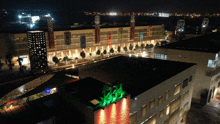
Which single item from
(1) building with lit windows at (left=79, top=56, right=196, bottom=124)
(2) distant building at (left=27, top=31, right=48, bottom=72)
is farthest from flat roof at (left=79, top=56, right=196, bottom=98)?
(2) distant building at (left=27, top=31, right=48, bottom=72)

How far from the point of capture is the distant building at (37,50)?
130 feet

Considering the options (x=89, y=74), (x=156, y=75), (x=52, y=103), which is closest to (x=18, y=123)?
(x=52, y=103)

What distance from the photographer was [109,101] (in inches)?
461

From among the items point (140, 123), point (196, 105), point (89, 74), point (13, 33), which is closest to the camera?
point (140, 123)

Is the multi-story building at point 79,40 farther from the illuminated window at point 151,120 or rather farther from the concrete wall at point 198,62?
the illuminated window at point 151,120

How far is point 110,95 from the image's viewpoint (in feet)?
38.7

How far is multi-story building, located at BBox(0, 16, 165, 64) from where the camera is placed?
153 ft

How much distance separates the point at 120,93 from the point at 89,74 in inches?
375

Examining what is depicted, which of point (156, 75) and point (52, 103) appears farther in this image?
point (156, 75)

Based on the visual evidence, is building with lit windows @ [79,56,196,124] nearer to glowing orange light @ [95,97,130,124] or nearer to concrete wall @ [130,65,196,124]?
concrete wall @ [130,65,196,124]

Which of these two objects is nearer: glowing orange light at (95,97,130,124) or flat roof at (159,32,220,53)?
glowing orange light at (95,97,130,124)

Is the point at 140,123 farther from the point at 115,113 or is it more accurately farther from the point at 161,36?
the point at 161,36

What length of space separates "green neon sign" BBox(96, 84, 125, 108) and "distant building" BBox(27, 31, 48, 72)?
111 feet

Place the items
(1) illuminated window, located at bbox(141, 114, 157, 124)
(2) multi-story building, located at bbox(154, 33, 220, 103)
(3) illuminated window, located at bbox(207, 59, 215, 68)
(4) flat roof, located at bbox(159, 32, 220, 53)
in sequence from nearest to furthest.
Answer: (1) illuminated window, located at bbox(141, 114, 157, 124)
(3) illuminated window, located at bbox(207, 59, 215, 68)
(2) multi-story building, located at bbox(154, 33, 220, 103)
(4) flat roof, located at bbox(159, 32, 220, 53)
